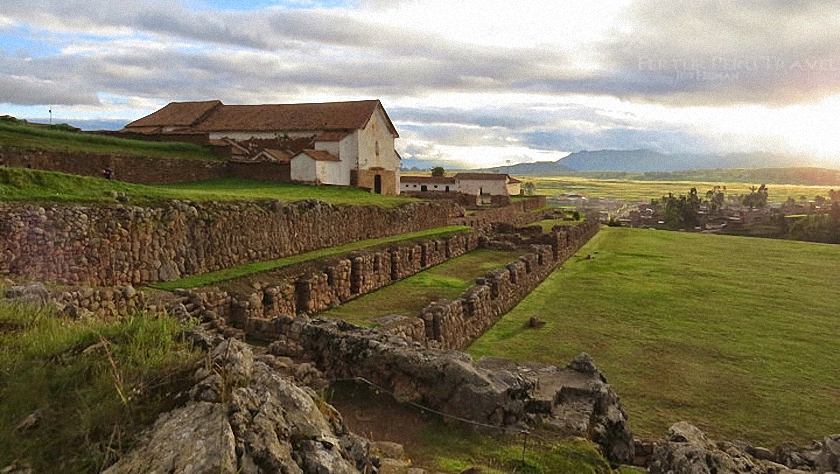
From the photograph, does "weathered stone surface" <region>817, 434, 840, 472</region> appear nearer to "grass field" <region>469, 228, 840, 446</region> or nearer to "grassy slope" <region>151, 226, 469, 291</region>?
"grass field" <region>469, 228, 840, 446</region>

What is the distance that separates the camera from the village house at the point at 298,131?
39781 millimetres

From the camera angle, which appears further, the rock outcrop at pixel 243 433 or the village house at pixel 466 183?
the village house at pixel 466 183

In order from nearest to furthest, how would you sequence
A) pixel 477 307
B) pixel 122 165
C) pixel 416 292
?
1. pixel 477 307
2. pixel 416 292
3. pixel 122 165

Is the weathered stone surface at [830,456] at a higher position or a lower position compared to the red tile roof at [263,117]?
lower

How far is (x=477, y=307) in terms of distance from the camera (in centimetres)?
1606

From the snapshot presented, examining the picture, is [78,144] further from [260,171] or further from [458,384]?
[458,384]

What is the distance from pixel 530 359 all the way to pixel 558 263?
16.5 metres

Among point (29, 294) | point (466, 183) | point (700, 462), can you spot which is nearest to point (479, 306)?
point (700, 462)

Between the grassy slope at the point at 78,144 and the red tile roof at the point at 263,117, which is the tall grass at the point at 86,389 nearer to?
the grassy slope at the point at 78,144

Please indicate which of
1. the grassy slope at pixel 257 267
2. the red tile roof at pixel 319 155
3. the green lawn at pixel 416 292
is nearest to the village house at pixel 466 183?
the red tile roof at pixel 319 155

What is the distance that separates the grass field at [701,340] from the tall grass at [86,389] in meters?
8.01

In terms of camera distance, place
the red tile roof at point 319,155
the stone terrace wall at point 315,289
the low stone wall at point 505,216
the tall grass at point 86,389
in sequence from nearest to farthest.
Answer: the tall grass at point 86,389 → the stone terrace wall at point 315,289 → the red tile roof at point 319,155 → the low stone wall at point 505,216

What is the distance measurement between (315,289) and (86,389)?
39.1ft

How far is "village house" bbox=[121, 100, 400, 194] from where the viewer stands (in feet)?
131
